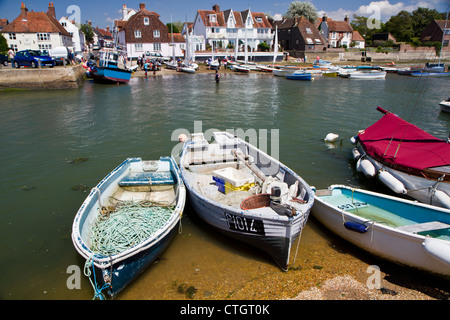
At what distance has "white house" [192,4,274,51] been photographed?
70.0 metres

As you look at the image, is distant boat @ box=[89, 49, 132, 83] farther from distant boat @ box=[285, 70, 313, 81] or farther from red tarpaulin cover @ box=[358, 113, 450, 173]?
red tarpaulin cover @ box=[358, 113, 450, 173]

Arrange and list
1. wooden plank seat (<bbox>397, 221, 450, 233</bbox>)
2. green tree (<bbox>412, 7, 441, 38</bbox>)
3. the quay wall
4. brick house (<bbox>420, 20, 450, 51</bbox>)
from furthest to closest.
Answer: green tree (<bbox>412, 7, 441, 38</bbox>) < brick house (<bbox>420, 20, 450, 51</bbox>) < the quay wall < wooden plank seat (<bbox>397, 221, 450, 233</bbox>)

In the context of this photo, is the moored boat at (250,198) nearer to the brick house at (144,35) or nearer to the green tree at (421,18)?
the brick house at (144,35)

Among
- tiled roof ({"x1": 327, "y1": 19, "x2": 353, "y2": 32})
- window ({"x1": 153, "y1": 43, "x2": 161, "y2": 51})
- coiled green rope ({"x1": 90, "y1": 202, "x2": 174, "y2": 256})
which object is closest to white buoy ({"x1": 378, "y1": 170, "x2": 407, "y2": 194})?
coiled green rope ({"x1": 90, "y1": 202, "x2": 174, "y2": 256})

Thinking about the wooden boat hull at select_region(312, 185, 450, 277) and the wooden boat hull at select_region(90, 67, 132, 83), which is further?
the wooden boat hull at select_region(90, 67, 132, 83)

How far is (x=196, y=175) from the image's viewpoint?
406 inches

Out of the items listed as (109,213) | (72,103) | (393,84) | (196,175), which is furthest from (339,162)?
(393,84)

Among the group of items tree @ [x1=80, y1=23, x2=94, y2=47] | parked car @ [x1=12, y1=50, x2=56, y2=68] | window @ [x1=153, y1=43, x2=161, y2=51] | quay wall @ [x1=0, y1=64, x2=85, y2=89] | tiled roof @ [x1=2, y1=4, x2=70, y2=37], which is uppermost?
tree @ [x1=80, y1=23, x2=94, y2=47]

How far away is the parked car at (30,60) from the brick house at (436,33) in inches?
3383

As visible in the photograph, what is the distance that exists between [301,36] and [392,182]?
71.8 m

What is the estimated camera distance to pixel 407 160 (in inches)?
399

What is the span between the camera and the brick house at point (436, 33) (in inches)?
2990

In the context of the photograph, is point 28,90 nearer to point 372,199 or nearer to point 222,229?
point 222,229

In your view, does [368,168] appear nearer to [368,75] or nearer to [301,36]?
[368,75]
